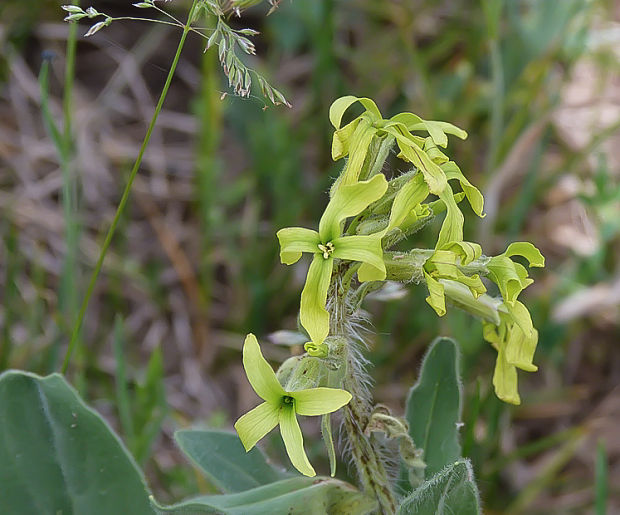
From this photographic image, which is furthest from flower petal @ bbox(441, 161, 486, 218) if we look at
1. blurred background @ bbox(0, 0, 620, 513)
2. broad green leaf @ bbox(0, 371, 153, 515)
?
blurred background @ bbox(0, 0, 620, 513)

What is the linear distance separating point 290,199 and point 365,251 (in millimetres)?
2134

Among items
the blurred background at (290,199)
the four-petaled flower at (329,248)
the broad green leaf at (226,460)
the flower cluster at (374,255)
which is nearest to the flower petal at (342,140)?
the flower cluster at (374,255)

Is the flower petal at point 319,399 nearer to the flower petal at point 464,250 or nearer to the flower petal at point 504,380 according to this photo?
the flower petal at point 464,250

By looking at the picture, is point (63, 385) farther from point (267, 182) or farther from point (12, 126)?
point (12, 126)

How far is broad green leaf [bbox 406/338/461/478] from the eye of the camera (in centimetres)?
192

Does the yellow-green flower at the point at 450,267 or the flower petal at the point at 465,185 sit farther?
the flower petal at the point at 465,185

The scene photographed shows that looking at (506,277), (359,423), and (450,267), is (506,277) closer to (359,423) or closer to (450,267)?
(450,267)

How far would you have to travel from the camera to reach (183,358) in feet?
11.5

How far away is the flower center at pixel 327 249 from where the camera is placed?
1.42 metres

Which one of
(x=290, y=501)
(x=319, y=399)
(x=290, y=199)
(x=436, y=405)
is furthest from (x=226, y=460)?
(x=290, y=199)

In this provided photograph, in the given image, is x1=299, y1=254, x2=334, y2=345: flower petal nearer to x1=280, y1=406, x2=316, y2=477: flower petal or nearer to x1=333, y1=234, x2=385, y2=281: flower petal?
x1=333, y1=234, x2=385, y2=281: flower petal

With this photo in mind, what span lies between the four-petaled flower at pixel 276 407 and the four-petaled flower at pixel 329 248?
0.32ft

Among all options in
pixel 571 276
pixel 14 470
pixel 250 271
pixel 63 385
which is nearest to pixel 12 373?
pixel 63 385

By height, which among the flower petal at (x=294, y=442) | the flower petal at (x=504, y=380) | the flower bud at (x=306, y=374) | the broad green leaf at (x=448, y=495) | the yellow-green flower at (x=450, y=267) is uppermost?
the yellow-green flower at (x=450, y=267)
